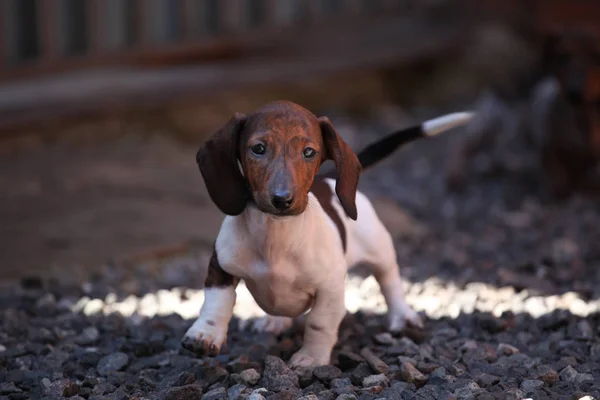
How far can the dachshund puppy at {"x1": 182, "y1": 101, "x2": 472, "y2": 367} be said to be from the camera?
2.61 m

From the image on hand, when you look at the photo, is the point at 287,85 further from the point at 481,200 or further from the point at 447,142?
the point at 481,200

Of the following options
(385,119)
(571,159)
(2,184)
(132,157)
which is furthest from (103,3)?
(571,159)

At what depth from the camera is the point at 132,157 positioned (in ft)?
20.5

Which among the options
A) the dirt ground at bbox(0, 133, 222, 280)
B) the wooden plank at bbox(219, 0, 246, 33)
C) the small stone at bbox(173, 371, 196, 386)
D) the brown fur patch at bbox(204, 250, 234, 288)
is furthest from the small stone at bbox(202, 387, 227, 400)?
the wooden plank at bbox(219, 0, 246, 33)

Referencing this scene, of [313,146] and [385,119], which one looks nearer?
[313,146]

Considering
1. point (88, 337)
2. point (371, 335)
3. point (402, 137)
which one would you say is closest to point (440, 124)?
point (402, 137)

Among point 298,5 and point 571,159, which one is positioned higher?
point 298,5

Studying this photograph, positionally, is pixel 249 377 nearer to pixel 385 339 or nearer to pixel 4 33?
pixel 385 339

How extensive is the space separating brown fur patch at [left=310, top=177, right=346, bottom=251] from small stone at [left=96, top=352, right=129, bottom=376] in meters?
0.83

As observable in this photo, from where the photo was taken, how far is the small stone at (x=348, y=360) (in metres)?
2.93

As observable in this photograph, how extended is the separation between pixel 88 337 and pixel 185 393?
0.78 m

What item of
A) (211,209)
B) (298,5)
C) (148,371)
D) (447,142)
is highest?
(298,5)

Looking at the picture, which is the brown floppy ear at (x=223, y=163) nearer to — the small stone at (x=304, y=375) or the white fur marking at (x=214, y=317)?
the white fur marking at (x=214, y=317)

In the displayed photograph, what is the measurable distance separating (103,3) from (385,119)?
2.83 metres
